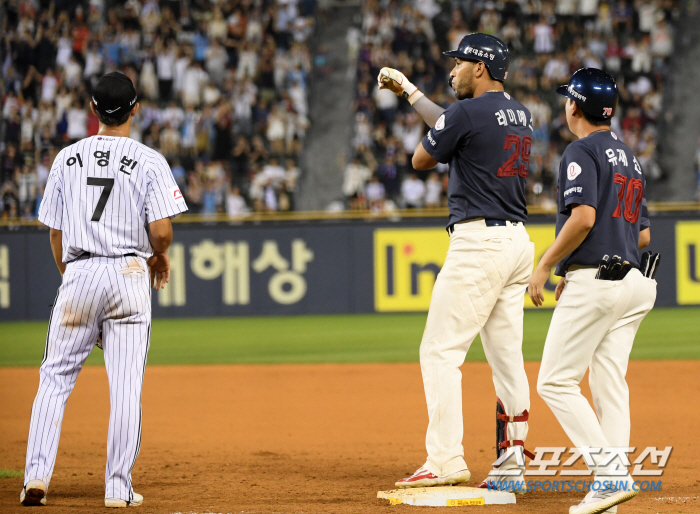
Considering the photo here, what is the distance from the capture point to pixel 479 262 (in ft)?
16.0

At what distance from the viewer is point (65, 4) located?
2205 cm

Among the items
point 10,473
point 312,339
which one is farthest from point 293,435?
point 312,339

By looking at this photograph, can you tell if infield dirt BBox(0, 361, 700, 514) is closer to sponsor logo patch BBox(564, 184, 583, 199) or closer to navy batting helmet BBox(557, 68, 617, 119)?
sponsor logo patch BBox(564, 184, 583, 199)

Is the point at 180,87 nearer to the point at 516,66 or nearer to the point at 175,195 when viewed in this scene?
the point at 516,66

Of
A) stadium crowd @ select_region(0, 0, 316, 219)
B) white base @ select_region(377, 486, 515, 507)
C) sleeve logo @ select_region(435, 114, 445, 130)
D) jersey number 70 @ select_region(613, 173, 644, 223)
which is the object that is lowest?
white base @ select_region(377, 486, 515, 507)

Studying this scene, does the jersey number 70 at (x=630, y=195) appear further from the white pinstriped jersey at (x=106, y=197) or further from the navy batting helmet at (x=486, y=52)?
the white pinstriped jersey at (x=106, y=197)

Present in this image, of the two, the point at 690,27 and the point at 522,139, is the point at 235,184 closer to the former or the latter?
the point at 690,27

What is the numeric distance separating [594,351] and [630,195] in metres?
0.80

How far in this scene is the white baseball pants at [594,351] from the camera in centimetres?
446

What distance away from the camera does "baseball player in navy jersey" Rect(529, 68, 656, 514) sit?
4406mm

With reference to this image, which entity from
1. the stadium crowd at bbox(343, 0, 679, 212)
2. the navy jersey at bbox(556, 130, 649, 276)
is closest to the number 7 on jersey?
the navy jersey at bbox(556, 130, 649, 276)

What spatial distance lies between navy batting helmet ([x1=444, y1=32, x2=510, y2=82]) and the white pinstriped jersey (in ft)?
5.70

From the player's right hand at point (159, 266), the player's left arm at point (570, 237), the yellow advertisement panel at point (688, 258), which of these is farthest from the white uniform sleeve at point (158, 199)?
the yellow advertisement panel at point (688, 258)

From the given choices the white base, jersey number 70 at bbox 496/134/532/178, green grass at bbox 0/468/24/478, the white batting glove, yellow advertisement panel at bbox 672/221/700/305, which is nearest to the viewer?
the white base
